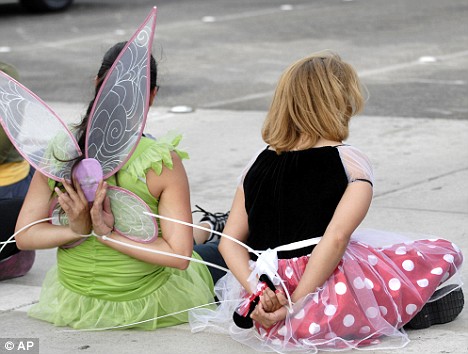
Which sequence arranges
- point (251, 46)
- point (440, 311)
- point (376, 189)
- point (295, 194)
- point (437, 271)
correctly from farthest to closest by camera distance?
point (251, 46) → point (376, 189) → point (440, 311) → point (437, 271) → point (295, 194)

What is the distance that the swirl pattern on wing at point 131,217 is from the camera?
3945 mm

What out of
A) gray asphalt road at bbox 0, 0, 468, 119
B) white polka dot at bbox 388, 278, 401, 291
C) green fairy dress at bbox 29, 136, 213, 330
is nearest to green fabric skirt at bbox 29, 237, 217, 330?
green fairy dress at bbox 29, 136, 213, 330

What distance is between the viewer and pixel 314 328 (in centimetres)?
378

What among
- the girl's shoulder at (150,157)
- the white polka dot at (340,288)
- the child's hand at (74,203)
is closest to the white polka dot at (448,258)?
the white polka dot at (340,288)

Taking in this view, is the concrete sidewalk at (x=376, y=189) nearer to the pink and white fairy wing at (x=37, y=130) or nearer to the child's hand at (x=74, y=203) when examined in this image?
the child's hand at (x=74, y=203)

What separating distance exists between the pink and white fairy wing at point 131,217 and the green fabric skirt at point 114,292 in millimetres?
129

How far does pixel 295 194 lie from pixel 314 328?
468 mm

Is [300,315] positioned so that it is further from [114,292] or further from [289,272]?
[114,292]

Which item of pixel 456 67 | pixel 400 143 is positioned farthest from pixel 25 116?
pixel 456 67

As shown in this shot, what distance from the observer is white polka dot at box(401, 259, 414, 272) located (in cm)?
394

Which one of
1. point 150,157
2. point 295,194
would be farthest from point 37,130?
point 295,194

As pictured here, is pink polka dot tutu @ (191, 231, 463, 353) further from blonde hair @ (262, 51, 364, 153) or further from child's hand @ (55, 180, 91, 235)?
child's hand @ (55, 180, 91, 235)

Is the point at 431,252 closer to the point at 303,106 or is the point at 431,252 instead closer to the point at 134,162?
the point at 303,106

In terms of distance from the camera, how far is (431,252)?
158 inches
